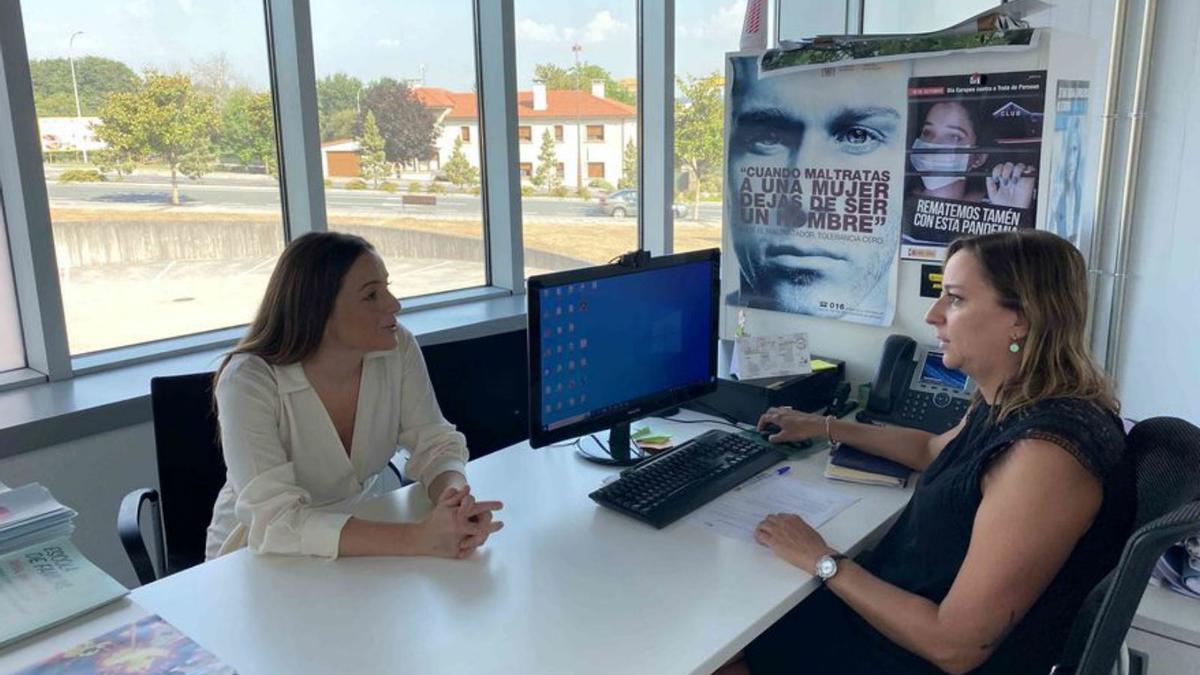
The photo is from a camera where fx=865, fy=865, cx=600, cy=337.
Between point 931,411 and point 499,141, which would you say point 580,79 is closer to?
point 499,141

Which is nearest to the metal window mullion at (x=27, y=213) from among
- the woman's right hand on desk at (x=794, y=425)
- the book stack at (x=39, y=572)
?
the book stack at (x=39, y=572)

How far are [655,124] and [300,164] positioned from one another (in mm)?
1728

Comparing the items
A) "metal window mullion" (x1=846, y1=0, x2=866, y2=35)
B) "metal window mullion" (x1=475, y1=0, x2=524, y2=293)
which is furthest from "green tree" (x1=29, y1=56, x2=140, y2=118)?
"metal window mullion" (x1=846, y1=0, x2=866, y2=35)

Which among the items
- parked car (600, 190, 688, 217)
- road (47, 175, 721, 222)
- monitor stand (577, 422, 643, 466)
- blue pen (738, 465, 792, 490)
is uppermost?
road (47, 175, 721, 222)

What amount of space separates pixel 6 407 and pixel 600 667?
182cm

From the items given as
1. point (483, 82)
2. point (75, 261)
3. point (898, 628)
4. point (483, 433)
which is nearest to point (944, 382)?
point (898, 628)

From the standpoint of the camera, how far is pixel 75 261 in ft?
7.98

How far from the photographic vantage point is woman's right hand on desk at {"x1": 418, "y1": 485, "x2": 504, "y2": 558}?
141cm

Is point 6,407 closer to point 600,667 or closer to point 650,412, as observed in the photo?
point 650,412

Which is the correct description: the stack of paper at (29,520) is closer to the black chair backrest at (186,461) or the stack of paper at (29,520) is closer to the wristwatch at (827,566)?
the black chair backrest at (186,461)

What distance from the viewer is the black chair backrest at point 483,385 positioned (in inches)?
90.3

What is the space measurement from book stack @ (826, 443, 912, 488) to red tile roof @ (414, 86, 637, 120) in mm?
2098

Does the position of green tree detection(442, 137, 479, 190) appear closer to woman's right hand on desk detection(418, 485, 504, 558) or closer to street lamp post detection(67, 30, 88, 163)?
street lamp post detection(67, 30, 88, 163)

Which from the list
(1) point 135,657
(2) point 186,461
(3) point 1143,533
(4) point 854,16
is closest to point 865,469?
(3) point 1143,533
